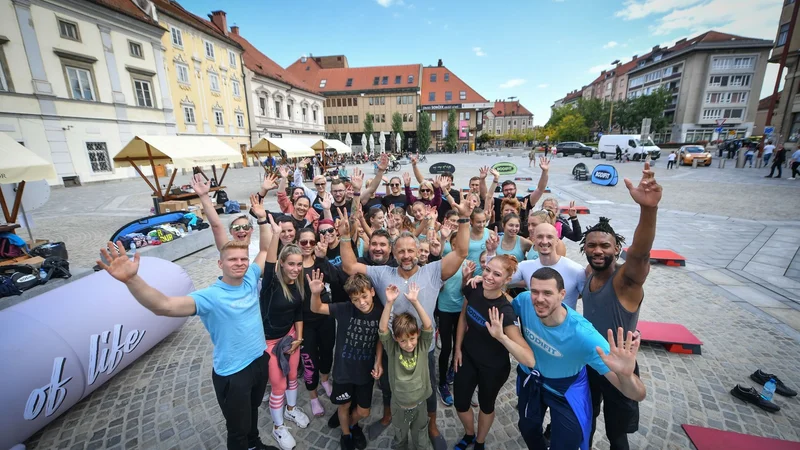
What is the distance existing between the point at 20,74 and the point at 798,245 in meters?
34.3

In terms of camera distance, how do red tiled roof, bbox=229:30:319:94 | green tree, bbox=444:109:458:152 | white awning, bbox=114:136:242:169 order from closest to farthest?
white awning, bbox=114:136:242:169 < red tiled roof, bbox=229:30:319:94 < green tree, bbox=444:109:458:152

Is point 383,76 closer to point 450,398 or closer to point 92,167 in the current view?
point 92,167

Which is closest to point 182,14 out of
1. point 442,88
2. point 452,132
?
point 452,132

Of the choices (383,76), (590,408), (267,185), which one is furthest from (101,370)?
(383,76)

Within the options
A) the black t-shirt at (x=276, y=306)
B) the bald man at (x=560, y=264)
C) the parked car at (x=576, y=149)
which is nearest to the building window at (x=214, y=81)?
the black t-shirt at (x=276, y=306)

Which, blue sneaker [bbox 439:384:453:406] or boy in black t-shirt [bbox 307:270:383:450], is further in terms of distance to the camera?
blue sneaker [bbox 439:384:453:406]

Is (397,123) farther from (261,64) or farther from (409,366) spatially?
(409,366)

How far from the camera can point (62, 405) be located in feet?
10.6

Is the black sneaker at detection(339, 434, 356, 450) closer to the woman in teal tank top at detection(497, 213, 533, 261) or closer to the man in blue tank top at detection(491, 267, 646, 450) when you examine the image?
the man in blue tank top at detection(491, 267, 646, 450)

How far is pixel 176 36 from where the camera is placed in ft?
92.1

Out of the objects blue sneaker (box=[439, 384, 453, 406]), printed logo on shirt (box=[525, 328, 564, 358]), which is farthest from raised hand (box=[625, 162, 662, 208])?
blue sneaker (box=[439, 384, 453, 406])

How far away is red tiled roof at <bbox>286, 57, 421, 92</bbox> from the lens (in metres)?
55.8

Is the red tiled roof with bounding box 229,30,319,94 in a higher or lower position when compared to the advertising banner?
higher

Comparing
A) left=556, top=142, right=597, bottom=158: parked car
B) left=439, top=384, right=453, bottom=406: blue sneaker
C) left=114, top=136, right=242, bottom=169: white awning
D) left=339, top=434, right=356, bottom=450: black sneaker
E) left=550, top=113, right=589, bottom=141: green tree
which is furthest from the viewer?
left=550, top=113, right=589, bottom=141: green tree
